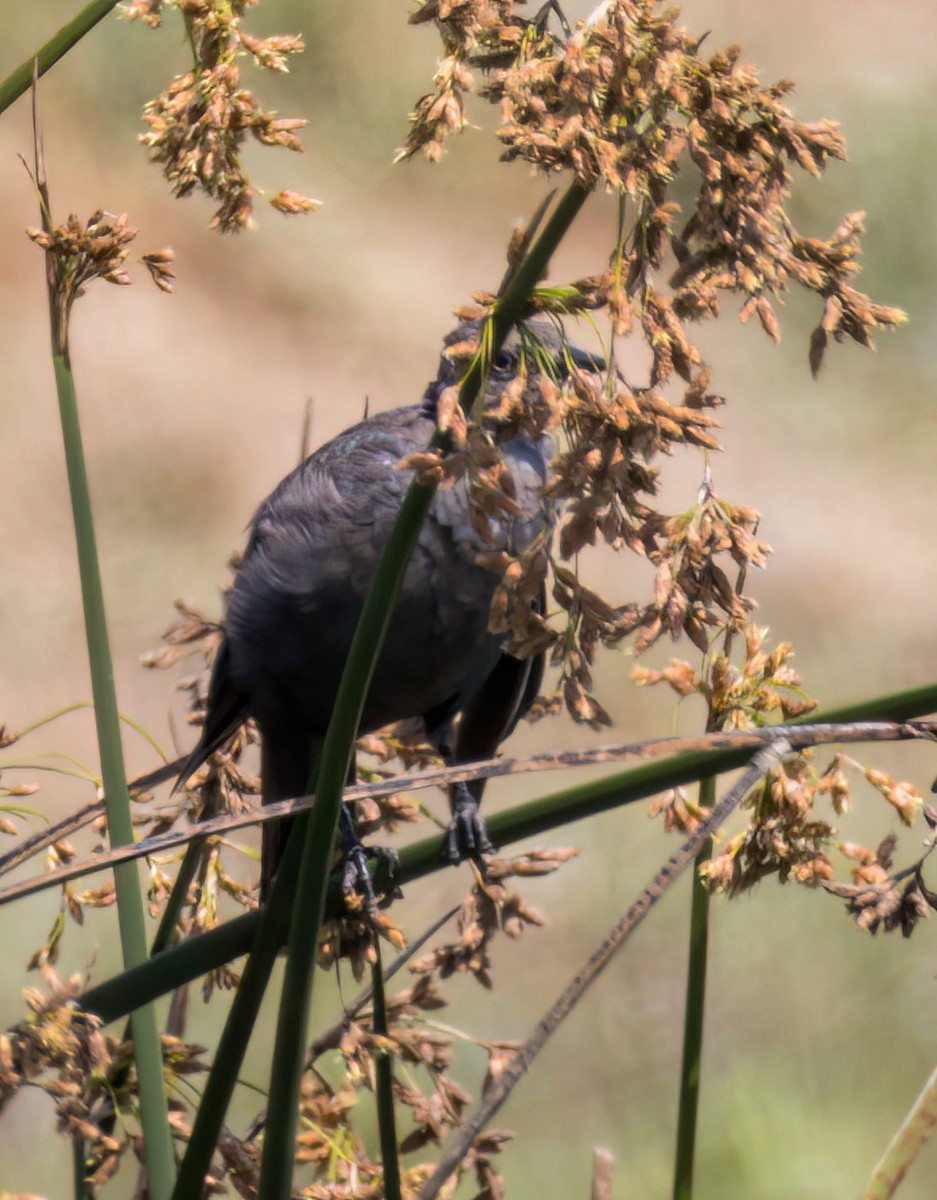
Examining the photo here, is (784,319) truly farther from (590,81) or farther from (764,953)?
(590,81)

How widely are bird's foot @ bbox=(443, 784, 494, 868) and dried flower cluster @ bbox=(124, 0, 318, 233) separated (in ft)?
0.91

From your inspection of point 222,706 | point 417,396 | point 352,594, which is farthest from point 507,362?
point 417,396

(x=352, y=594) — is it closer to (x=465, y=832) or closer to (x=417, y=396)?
(x=465, y=832)

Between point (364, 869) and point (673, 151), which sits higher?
point (673, 151)

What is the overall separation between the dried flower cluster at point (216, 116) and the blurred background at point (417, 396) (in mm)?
1340

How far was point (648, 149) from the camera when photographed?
0.51 m

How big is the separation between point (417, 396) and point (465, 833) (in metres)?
1.39

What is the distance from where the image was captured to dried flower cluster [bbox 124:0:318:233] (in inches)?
24.3

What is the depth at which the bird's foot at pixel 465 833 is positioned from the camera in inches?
26.9

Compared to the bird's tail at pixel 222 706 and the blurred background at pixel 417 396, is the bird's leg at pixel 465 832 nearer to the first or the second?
the bird's tail at pixel 222 706

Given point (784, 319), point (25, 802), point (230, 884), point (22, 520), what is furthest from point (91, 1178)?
point (784, 319)

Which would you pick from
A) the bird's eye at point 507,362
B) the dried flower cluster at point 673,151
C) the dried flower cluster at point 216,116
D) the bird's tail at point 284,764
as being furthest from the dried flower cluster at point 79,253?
the bird's tail at point 284,764

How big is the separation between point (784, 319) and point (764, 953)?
0.83m

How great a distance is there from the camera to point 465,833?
825mm
